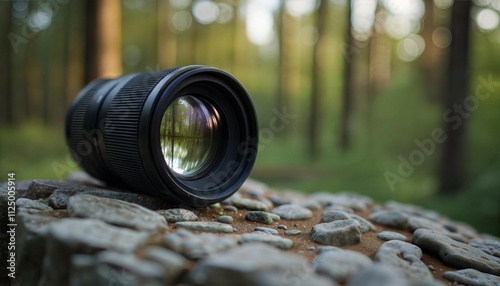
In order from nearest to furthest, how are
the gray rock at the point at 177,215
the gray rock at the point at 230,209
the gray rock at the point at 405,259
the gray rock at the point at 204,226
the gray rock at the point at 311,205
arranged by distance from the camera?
the gray rock at the point at 405,259, the gray rock at the point at 204,226, the gray rock at the point at 177,215, the gray rock at the point at 230,209, the gray rock at the point at 311,205

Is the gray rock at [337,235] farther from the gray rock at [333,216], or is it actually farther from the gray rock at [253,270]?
the gray rock at [253,270]

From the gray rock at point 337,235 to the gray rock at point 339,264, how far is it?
1.38 feet

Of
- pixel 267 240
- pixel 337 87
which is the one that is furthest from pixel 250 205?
pixel 337 87

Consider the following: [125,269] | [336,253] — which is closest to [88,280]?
[125,269]

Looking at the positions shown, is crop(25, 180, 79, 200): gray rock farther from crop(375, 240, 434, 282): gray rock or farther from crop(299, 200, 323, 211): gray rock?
crop(375, 240, 434, 282): gray rock

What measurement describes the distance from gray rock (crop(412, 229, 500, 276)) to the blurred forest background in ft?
12.7

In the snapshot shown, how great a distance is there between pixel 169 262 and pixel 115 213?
25.4 inches

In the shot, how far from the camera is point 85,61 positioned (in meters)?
7.02

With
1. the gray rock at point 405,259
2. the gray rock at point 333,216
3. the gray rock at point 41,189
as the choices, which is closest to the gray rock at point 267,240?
the gray rock at point 405,259

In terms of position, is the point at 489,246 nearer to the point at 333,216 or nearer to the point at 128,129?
the point at 333,216

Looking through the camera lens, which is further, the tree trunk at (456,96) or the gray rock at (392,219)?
the tree trunk at (456,96)

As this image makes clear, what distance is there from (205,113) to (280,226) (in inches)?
42.5

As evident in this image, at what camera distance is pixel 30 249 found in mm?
2451

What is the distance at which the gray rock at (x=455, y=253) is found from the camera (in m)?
3.02
